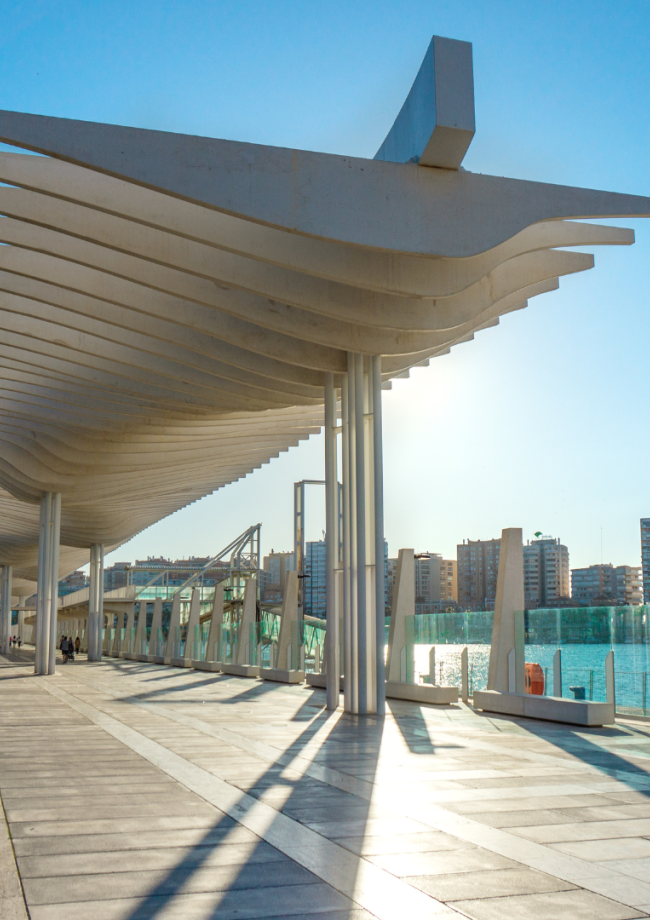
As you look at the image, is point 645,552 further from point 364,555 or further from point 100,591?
point 364,555

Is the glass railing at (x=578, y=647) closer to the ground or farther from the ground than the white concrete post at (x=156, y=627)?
farther from the ground

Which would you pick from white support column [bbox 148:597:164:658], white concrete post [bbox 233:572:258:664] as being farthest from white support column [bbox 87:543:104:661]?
white concrete post [bbox 233:572:258:664]

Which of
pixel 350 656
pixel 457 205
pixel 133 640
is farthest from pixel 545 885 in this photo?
pixel 133 640

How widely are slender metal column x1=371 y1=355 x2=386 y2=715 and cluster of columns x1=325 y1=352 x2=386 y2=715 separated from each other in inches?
0.6

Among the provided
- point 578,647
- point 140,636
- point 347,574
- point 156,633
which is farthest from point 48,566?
point 578,647

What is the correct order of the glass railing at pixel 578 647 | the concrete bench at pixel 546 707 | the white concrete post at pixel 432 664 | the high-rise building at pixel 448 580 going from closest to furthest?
1. the concrete bench at pixel 546 707
2. the glass railing at pixel 578 647
3. the white concrete post at pixel 432 664
4. the high-rise building at pixel 448 580

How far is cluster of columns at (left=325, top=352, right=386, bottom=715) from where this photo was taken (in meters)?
13.4

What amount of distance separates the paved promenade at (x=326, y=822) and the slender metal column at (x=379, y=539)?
74.1 inches

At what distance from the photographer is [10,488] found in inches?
1170

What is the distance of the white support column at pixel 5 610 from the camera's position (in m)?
59.4

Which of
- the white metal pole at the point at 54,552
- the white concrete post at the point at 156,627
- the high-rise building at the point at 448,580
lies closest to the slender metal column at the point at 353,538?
the white metal pole at the point at 54,552

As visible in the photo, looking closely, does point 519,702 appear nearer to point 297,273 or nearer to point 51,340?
point 297,273

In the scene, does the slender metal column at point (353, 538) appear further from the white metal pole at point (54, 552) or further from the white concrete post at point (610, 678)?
the white metal pole at point (54, 552)

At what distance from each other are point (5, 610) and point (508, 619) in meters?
55.5
